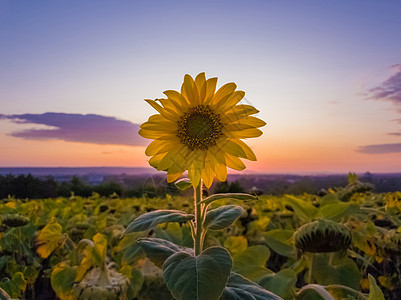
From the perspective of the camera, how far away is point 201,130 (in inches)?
45.3

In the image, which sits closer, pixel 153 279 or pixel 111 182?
pixel 153 279

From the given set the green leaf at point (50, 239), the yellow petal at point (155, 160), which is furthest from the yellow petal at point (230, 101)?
the green leaf at point (50, 239)

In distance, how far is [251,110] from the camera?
1113mm

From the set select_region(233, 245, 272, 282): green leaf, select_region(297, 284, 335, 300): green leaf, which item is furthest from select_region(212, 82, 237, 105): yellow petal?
select_region(233, 245, 272, 282): green leaf

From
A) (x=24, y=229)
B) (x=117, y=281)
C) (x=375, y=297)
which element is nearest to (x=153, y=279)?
(x=117, y=281)

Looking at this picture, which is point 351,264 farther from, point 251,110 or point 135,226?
point 135,226

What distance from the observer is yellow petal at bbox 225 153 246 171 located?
1.12m

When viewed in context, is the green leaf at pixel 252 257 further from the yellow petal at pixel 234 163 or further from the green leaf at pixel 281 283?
the yellow petal at pixel 234 163

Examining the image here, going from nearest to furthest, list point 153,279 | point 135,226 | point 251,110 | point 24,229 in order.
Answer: point 135,226 < point 251,110 < point 153,279 < point 24,229

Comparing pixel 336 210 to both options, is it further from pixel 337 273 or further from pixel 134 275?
pixel 134 275

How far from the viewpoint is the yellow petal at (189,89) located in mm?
1119

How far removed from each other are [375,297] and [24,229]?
2.60 metres

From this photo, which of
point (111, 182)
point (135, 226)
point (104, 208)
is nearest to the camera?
point (135, 226)

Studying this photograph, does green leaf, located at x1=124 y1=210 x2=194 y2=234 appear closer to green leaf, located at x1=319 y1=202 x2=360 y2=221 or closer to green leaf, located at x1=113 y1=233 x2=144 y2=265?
green leaf, located at x1=113 y1=233 x2=144 y2=265
